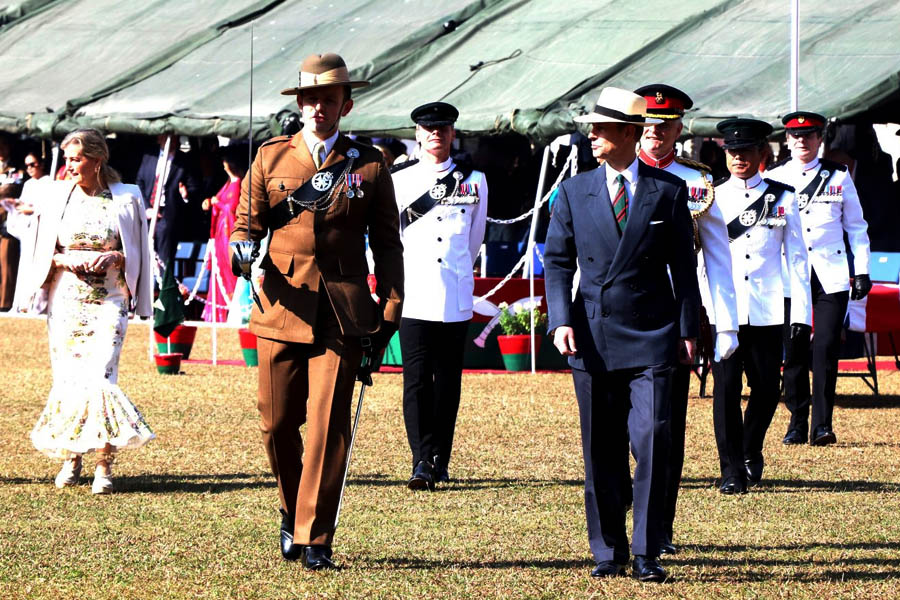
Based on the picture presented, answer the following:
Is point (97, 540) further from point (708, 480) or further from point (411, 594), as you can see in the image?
point (708, 480)

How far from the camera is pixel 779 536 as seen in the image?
25.7ft

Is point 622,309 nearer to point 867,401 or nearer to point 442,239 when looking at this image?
point 442,239

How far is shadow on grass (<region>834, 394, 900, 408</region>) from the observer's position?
1369 cm

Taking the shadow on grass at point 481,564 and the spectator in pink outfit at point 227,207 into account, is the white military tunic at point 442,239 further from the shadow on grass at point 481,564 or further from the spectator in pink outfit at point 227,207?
the spectator in pink outfit at point 227,207

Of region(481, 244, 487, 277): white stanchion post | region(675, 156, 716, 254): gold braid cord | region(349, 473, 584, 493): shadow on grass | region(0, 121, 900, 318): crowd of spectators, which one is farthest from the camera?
region(481, 244, 487, 277): white stanchion post

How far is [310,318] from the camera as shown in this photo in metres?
6.92

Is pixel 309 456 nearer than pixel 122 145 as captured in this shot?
Yes

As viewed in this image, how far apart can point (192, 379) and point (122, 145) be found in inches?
352

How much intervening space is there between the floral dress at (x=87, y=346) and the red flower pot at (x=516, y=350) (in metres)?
6.67

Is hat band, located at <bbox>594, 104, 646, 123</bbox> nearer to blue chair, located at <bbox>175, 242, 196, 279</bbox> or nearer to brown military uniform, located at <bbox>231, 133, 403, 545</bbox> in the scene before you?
brown military uniform, located at <bbox>231, 133, 403, 545</bbox>

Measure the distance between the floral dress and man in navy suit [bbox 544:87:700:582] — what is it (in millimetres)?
3238

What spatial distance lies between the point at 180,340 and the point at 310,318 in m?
9.96

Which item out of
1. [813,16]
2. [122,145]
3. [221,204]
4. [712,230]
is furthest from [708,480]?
[122,145]

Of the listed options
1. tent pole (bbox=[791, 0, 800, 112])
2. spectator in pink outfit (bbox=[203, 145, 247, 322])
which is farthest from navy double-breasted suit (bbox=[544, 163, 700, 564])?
spectator in pink outfit (bbox=[203, 145, 247, 322])
